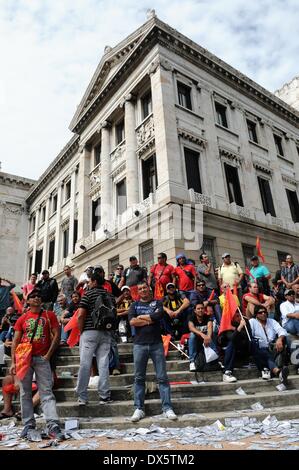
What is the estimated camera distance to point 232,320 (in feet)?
22.4

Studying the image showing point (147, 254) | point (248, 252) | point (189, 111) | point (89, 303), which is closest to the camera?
point (89, 303)

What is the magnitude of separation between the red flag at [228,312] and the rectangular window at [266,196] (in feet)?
41.1

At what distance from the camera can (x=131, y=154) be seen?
17375mm

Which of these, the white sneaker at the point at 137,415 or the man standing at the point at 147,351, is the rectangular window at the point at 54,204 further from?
the white sneaker at the point at 137,415

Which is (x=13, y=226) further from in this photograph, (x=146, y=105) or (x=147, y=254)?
(x=147, y=254)

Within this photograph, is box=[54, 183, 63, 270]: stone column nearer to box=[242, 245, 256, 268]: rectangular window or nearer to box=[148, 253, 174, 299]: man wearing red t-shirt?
box=[242, 245, 256, 268]: rectangular window

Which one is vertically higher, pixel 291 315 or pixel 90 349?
pixel 291 315

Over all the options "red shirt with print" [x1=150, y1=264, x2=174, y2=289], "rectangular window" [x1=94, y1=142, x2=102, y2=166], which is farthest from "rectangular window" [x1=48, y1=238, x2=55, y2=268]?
"red shirt with print" [x1=150, y1=264, x2=174, y2=289]

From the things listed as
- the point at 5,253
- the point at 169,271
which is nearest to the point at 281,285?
the point at 169,271

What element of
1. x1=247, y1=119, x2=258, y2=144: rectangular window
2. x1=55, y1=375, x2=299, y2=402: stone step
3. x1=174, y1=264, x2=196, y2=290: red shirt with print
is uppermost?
x1=247, y1=119, x2=258, y2=144: rectangular window

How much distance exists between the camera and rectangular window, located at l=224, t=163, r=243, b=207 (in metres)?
17.3

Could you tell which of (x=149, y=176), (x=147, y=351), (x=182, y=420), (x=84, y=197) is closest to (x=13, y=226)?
(x=84, y=197)

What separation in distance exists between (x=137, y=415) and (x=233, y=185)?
15.0 m

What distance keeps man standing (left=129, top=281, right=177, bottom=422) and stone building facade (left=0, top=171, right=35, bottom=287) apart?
1128 inches
